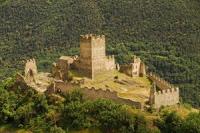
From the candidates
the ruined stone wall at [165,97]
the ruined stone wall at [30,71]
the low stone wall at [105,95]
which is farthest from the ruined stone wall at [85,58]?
the ruined stone wall at [165,97]

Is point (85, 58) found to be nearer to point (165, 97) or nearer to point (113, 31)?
point (165, 97)

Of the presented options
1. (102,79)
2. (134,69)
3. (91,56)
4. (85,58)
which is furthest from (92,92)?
(134,69)

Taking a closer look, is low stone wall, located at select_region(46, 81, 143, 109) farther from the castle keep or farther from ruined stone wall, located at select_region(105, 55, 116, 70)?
ruined stone wall, located at select_region(105, 55, 116, 70)

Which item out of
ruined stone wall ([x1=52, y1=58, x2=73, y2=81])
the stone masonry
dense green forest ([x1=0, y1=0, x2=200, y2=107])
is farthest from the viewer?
dense green forest ([x1=0, y1=0, x2=200, y2=107])

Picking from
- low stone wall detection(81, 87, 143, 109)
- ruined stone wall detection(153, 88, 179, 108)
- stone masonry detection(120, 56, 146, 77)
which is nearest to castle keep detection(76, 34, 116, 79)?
stone masonry detection(120, 56, 146, 77)

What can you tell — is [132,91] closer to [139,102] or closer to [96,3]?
[139,102]

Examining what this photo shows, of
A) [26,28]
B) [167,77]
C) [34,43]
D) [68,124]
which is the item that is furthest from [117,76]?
[26,28]
